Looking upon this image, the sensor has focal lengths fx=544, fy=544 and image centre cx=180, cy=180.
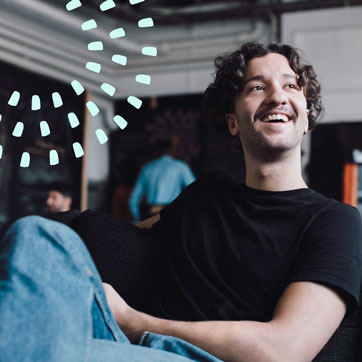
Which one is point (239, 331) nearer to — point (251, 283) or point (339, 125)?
point (251, 283)

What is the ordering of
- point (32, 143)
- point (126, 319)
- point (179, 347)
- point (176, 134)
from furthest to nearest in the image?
point (176, 134) → point (32, 143) → point (126, 319) → point (179, 347)

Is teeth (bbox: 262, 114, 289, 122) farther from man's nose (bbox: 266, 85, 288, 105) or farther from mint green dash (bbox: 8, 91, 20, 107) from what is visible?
mint green dash (bbox: 8, 91, 20, 107)

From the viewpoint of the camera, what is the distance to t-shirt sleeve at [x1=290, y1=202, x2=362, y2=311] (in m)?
1.17

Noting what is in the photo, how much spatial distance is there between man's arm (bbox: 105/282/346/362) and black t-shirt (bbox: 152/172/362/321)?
4 cm

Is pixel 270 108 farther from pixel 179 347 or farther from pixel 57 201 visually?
pixel 57 201

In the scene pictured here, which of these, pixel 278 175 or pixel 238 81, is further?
pixel 238 81

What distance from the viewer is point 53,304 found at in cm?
90

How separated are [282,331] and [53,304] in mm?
493

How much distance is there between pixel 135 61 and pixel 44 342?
5687 mm

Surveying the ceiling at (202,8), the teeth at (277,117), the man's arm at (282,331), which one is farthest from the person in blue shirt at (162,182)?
the man's arm at (282,331)

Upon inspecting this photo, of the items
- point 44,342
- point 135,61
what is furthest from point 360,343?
point 135,61

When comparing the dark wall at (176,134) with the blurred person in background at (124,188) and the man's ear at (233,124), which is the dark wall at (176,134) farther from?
the man's ear at (233,124)

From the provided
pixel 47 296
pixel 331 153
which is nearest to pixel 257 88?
pixel 47 296

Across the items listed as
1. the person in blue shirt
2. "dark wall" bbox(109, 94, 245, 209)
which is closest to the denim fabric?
the person in blue shirt
